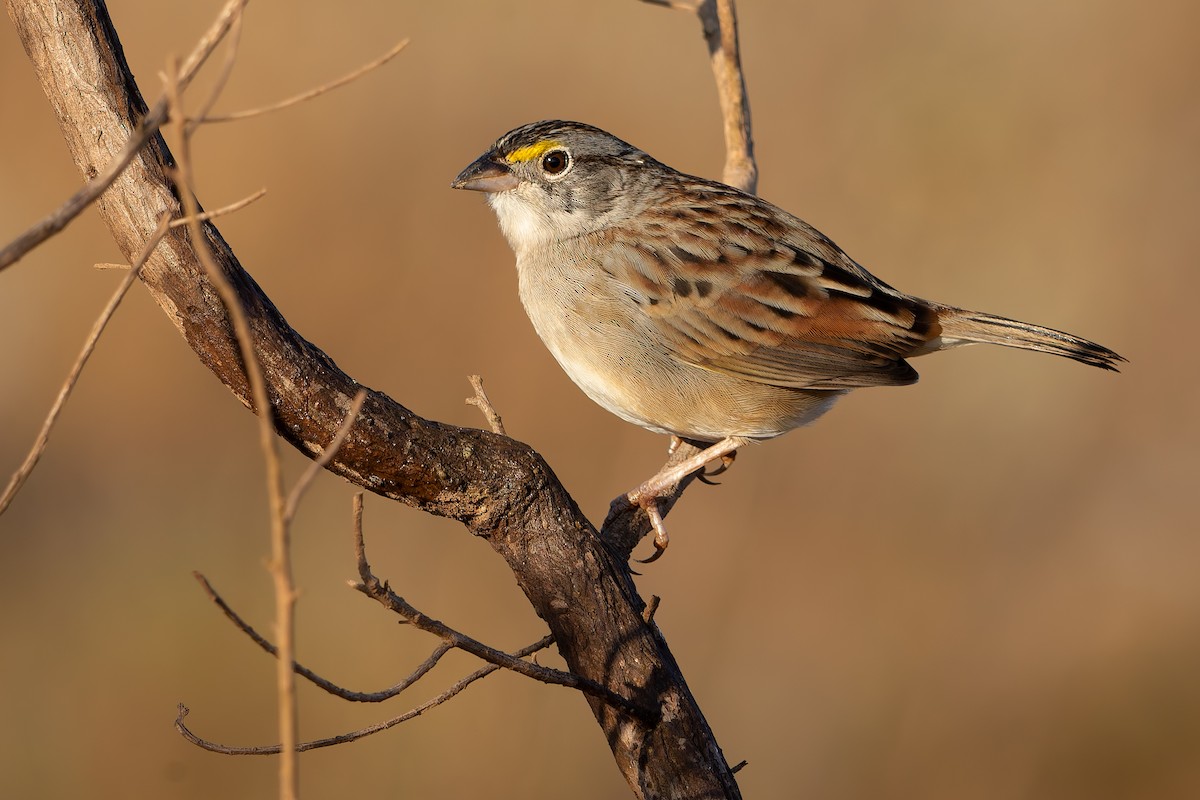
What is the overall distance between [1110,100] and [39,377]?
936cm

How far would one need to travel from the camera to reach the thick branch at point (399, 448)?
2705mm

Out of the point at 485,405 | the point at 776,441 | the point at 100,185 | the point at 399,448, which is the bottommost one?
the point at 100,185

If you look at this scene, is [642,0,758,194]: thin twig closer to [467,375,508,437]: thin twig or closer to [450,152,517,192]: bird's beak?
[450,152,517,192]: bird's beak

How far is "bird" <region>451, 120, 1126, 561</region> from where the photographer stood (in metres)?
4.79

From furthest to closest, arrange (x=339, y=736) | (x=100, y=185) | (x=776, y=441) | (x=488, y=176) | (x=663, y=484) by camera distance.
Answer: (x=776, y=441) → (x=488, y=176) → (x=663, y=484) → (x=339, y=736) → (x=100, y=185)

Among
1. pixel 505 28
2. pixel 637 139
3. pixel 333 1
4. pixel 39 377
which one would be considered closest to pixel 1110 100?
pixel 637 139

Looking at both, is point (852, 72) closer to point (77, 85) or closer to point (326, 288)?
point (326, 288)

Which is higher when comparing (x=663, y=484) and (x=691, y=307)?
(x=691, y=307)

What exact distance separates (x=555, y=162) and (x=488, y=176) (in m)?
0.31

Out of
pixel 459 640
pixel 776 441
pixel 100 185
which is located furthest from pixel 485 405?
pixel 776 441

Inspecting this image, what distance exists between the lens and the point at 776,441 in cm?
982

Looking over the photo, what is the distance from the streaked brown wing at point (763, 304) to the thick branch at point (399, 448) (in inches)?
61.6

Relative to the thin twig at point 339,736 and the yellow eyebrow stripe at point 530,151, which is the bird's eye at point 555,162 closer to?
the yellow eyebrow stripe at point 530,151

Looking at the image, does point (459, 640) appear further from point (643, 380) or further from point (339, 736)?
point (643, 380)
